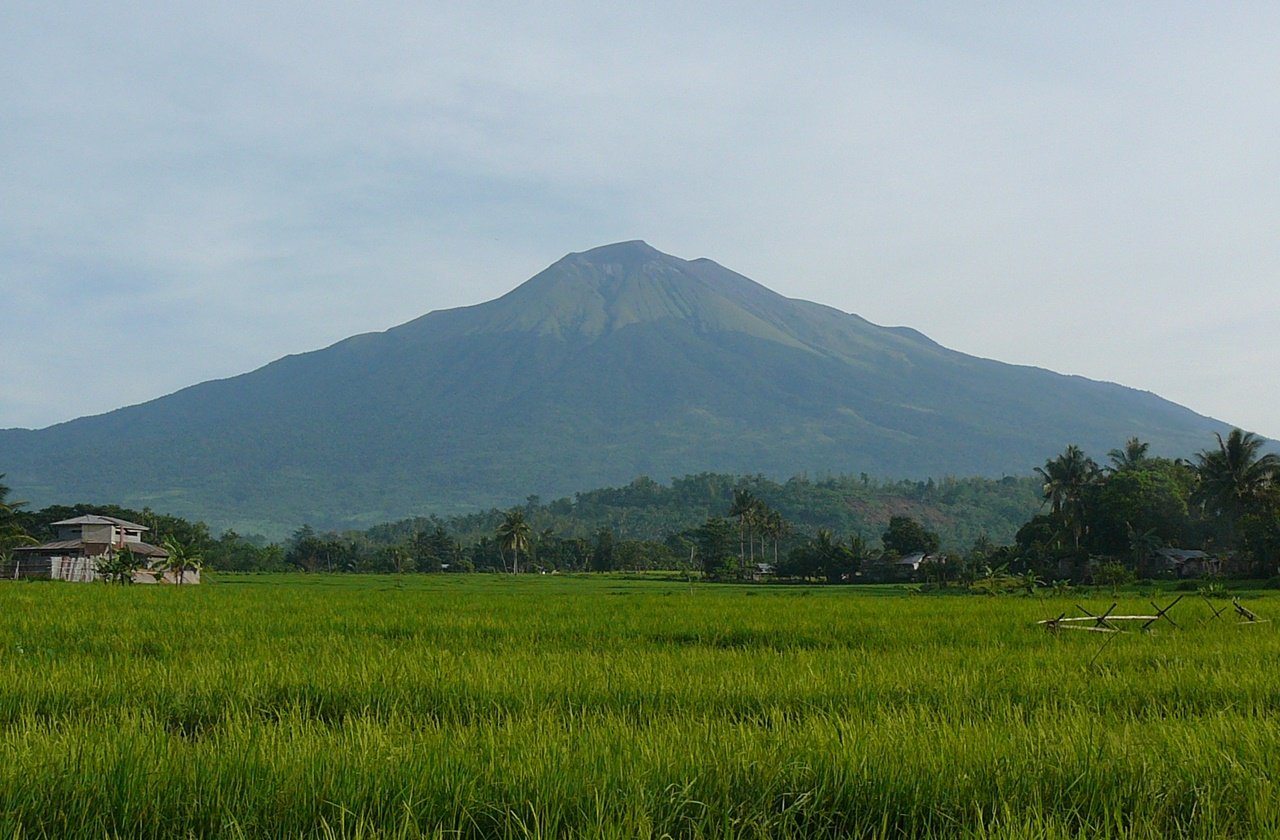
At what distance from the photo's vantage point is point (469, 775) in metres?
3.79

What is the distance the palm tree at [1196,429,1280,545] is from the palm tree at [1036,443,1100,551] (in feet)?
26.0

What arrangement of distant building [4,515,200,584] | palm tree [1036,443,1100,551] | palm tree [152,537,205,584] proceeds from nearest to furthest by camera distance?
palm tree [152,537,205,584], distant building [4,515,200,584], palm tree [1036,443,1100,551]

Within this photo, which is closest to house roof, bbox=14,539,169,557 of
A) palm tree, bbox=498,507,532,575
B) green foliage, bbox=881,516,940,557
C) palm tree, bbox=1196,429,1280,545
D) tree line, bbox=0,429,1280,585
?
tree line, bbox=0,429,1280,585

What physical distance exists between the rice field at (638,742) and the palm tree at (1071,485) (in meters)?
54.7

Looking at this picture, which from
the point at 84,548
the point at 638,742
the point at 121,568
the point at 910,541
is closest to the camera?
the point at 638,742

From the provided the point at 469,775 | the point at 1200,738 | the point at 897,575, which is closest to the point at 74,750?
the point at 469,775

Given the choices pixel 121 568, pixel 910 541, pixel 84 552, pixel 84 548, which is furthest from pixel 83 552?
pixel 910 541

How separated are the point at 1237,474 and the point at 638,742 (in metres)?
58.8

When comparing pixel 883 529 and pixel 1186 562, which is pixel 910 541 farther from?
pixel 883 529

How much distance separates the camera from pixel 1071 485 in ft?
205

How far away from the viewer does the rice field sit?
11.5 feet

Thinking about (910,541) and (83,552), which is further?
(910,541)

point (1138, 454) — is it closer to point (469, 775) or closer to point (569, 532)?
point (469, 775)

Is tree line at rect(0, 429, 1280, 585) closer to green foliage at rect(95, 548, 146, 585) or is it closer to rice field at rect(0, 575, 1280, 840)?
green foliage at rect(95, 548, 146, 585)
